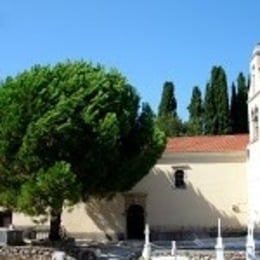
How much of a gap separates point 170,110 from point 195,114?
5.30m

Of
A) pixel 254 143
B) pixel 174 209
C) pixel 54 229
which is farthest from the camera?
pixel 174 209

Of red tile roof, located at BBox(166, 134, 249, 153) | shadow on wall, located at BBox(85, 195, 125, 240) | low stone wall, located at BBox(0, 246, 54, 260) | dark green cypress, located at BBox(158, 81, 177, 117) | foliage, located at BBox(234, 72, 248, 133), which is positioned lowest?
low stone wall, located at BBox(0, 246, 54, 260)

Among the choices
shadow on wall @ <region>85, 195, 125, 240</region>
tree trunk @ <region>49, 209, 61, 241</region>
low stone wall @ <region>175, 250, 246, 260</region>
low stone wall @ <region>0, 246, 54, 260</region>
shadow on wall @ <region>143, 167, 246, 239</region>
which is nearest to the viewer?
low stone wall @ <region>175, 250, 246, 260</region>

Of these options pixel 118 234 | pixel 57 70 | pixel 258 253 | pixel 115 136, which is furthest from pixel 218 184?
pixel 258 253

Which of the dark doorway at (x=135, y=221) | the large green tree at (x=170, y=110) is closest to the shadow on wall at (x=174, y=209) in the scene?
the dark doorway at (x=135, y=221)

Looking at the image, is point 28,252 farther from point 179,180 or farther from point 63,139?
point 179,180

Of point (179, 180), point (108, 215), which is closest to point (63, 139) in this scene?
point (108, 215)

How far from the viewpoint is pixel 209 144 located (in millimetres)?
47250

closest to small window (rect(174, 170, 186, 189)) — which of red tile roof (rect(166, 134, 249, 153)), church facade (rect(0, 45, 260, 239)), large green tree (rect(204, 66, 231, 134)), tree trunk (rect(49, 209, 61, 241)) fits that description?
church facade (rect(0, 45, 260, 239))

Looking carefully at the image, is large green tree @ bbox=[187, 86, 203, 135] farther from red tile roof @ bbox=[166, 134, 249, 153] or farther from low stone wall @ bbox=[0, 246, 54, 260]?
low stone wall @ bbox=[0, 246, 54, 260]

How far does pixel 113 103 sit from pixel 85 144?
313 cm

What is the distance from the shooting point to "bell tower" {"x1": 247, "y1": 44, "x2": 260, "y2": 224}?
42.8 meters

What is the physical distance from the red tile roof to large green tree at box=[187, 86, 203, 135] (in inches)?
633

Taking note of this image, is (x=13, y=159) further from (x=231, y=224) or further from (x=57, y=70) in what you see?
(x=231, y=224)
